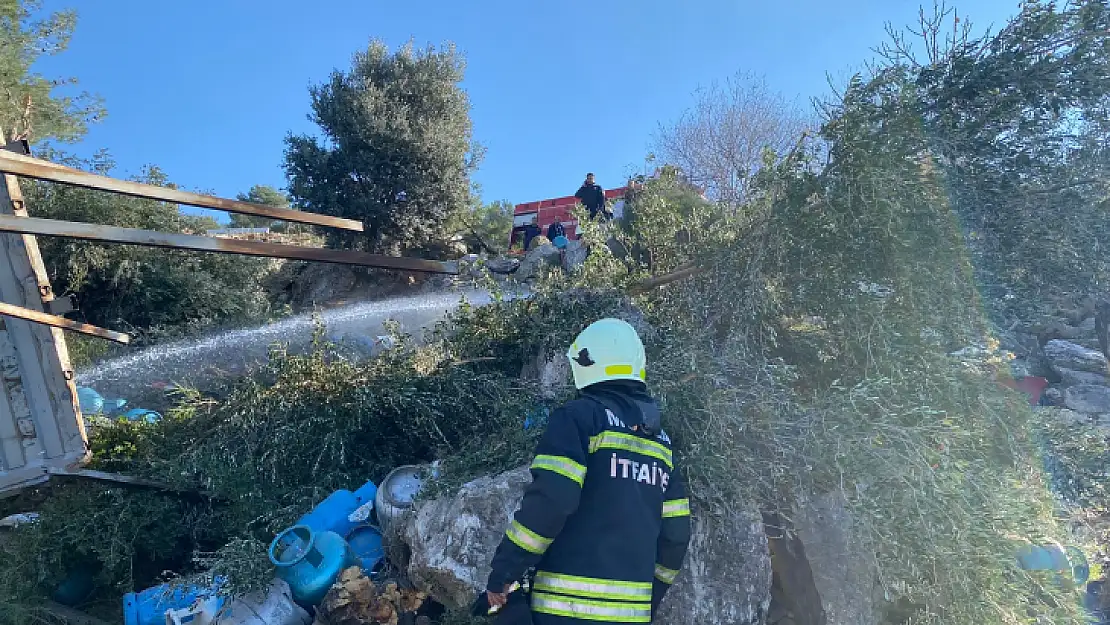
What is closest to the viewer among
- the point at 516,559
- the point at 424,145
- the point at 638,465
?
the point at 516,559

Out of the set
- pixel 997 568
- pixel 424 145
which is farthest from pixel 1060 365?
pixel 424 145

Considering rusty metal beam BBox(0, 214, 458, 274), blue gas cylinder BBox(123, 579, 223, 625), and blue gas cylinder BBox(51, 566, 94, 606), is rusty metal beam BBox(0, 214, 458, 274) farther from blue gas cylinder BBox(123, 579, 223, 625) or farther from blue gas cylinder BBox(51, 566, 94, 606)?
blue gas cylinder BBox(51, 566, 94, 606)

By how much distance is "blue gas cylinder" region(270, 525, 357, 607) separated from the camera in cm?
329

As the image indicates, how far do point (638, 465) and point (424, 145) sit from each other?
446 inches

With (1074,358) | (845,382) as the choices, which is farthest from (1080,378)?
(845,382)

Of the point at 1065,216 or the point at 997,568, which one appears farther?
the point at 1065,216

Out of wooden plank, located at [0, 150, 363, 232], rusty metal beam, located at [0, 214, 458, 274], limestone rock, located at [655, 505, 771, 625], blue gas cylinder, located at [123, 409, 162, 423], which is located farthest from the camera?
blue gas cylinder, located at [123, 409, 162, 423]

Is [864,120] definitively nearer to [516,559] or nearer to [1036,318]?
[1036,318]

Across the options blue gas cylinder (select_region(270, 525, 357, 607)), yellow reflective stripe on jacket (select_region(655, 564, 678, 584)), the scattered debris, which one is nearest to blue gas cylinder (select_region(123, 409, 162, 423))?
blue gas cylinder (select_region(270, 525, 357, 607))

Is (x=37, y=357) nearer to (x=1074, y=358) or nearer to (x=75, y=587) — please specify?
(x=75, y=587)

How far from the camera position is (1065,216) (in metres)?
3.90

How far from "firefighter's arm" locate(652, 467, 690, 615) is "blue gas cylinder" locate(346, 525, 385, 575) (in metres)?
1.77

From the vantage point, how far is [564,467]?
2191 millimetres

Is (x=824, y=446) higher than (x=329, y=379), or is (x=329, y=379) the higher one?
(x=329, y=379)
